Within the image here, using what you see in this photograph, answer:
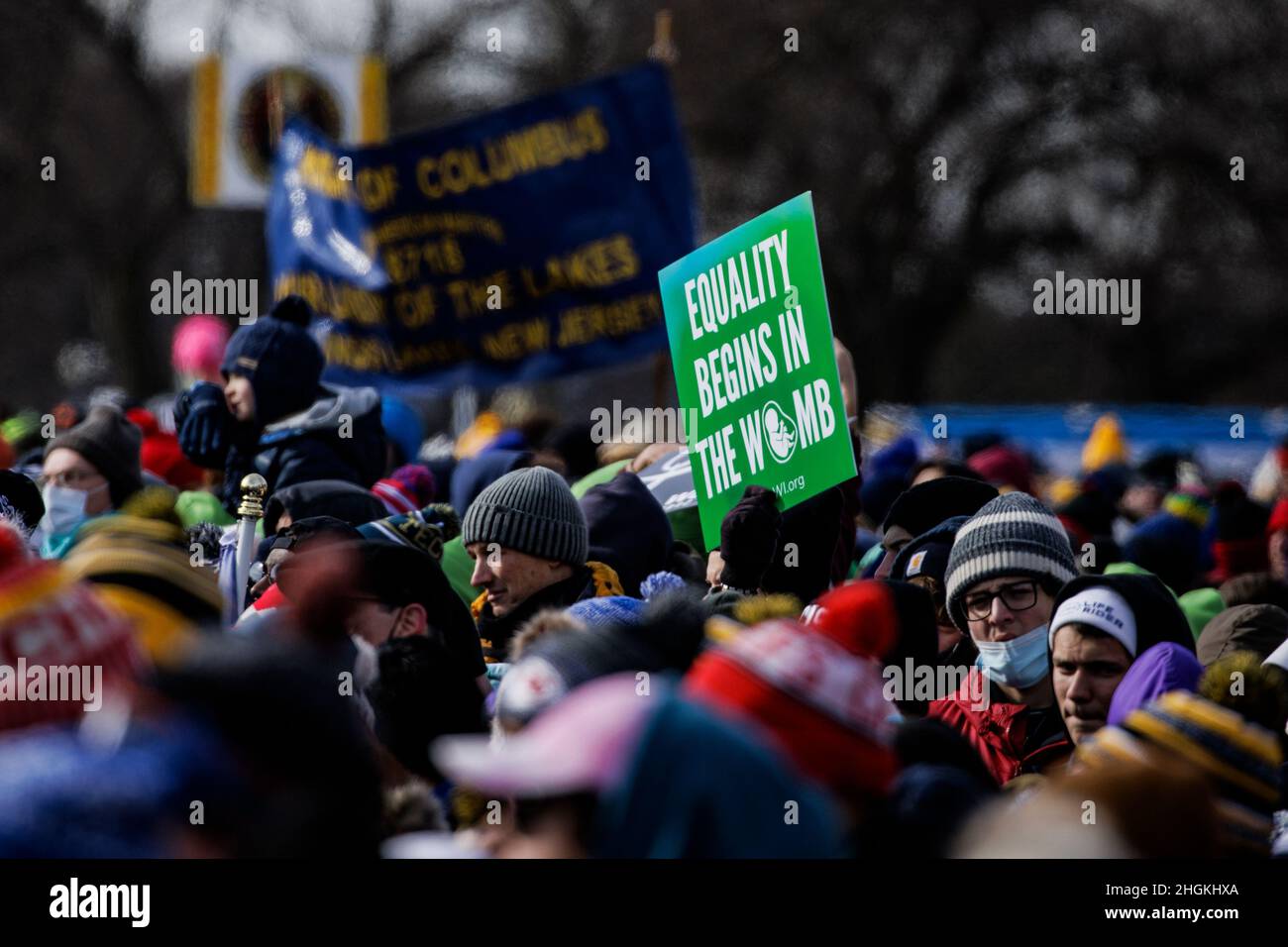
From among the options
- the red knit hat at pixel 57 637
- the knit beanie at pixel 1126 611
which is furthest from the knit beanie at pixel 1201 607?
the red knit hat at pixel 57 637

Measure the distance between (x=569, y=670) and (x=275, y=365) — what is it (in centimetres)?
349

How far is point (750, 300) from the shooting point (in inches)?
225

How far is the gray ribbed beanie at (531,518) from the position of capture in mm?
5254

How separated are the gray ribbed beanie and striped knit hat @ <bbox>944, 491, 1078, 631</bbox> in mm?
1003

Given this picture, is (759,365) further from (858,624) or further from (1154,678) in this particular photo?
(858,624)

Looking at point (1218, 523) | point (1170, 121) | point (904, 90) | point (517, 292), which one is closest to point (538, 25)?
point (904, 90)

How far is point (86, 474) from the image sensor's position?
260 inches

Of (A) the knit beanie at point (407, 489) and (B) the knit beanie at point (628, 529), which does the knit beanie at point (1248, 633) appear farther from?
(A) the knit beanie at point (407, 489)

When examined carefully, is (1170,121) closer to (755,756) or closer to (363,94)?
(363,94)

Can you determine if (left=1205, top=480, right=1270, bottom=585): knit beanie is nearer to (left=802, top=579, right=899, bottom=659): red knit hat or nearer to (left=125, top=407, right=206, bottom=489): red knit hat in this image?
(left=125, top=407, right=206, bottom=489): red knit hat

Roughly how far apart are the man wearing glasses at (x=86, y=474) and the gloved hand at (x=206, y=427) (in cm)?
45

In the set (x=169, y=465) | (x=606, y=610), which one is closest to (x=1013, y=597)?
(x=606, y=610)

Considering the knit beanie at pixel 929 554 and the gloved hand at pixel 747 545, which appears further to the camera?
the knit beanie at pixel 929 554

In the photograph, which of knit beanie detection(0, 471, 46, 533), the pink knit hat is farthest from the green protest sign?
the pink knit hat
